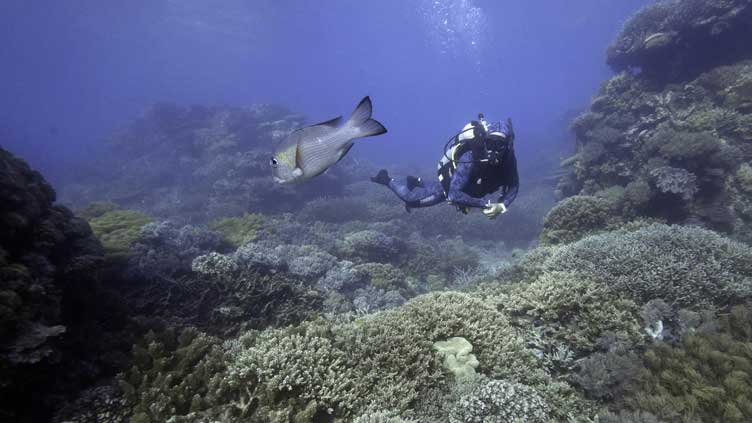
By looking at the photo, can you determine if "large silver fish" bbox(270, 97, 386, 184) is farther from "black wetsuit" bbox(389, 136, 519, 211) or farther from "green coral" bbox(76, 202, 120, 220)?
"green coral" bbox(76, 202, 120, 220)

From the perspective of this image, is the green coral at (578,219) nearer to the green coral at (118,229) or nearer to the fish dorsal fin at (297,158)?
the fish dorsal fin at (297,158)

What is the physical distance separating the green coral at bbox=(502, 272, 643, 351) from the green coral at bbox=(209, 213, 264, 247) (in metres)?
7.92

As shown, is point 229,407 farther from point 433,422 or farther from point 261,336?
point 433,422

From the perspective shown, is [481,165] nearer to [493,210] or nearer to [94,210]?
[493,210]

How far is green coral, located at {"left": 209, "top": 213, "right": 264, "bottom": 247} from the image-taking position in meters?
10.1

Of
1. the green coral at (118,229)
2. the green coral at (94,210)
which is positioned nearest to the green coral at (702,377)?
the green coral at (118,229)

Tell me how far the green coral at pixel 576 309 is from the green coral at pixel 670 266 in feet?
1.13

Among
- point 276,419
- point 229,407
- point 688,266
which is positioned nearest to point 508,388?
point 276,419

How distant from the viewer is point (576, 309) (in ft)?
14.9

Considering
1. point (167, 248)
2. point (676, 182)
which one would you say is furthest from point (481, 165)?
point (167, 248)

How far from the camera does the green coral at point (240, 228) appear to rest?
10.1 m

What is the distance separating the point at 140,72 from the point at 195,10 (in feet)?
251

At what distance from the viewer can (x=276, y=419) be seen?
278cm

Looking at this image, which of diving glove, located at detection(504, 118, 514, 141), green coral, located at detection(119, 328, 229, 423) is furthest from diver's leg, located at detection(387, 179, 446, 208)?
green coral, located at detection(119, 328, 229, 423)
